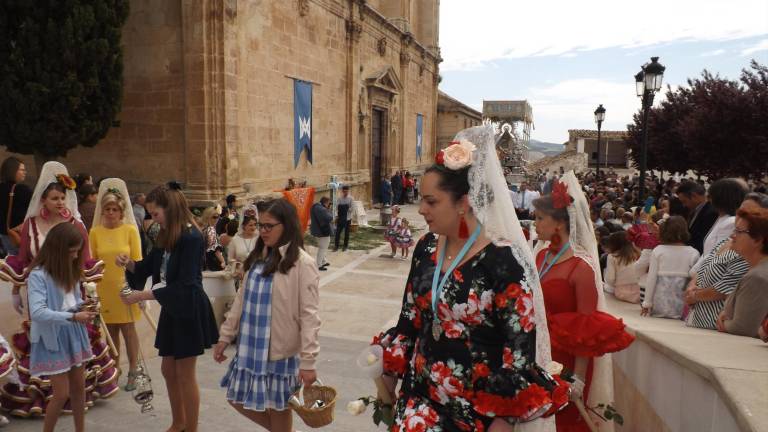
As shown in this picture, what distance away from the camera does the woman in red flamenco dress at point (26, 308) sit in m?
4.30

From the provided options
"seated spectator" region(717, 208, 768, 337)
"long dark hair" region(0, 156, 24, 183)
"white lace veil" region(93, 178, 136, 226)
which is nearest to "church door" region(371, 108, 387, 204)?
"long dark hair" region(0, 156, 24, 183)

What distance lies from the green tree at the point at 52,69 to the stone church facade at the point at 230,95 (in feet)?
5.62

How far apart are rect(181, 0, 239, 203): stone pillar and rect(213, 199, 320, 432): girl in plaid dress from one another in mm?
9982

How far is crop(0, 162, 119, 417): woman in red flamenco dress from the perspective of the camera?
4301 mm

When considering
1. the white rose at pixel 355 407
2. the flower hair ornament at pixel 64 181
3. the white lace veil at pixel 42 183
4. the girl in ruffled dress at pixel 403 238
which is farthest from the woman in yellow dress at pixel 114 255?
the girl in ruffled dress at pixel 403 238

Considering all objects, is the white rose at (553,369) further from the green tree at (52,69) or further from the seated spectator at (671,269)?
the green tree at (52,69)

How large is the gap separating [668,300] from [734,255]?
4.25 feet

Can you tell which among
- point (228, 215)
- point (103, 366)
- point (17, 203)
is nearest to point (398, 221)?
point (228, 215)

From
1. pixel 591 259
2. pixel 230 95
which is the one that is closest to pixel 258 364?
pixel 591 259

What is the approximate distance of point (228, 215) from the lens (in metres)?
9.69

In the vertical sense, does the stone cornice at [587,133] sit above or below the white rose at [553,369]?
above

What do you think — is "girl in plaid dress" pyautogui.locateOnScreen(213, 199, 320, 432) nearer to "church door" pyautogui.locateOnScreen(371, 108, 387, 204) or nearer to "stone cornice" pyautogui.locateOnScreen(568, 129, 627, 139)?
"church door" pyautogui.locateOnScreen(371, 108, 387, 204)

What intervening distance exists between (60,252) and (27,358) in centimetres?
126

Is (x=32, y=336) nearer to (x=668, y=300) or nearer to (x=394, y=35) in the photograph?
(x=668, y=300)
